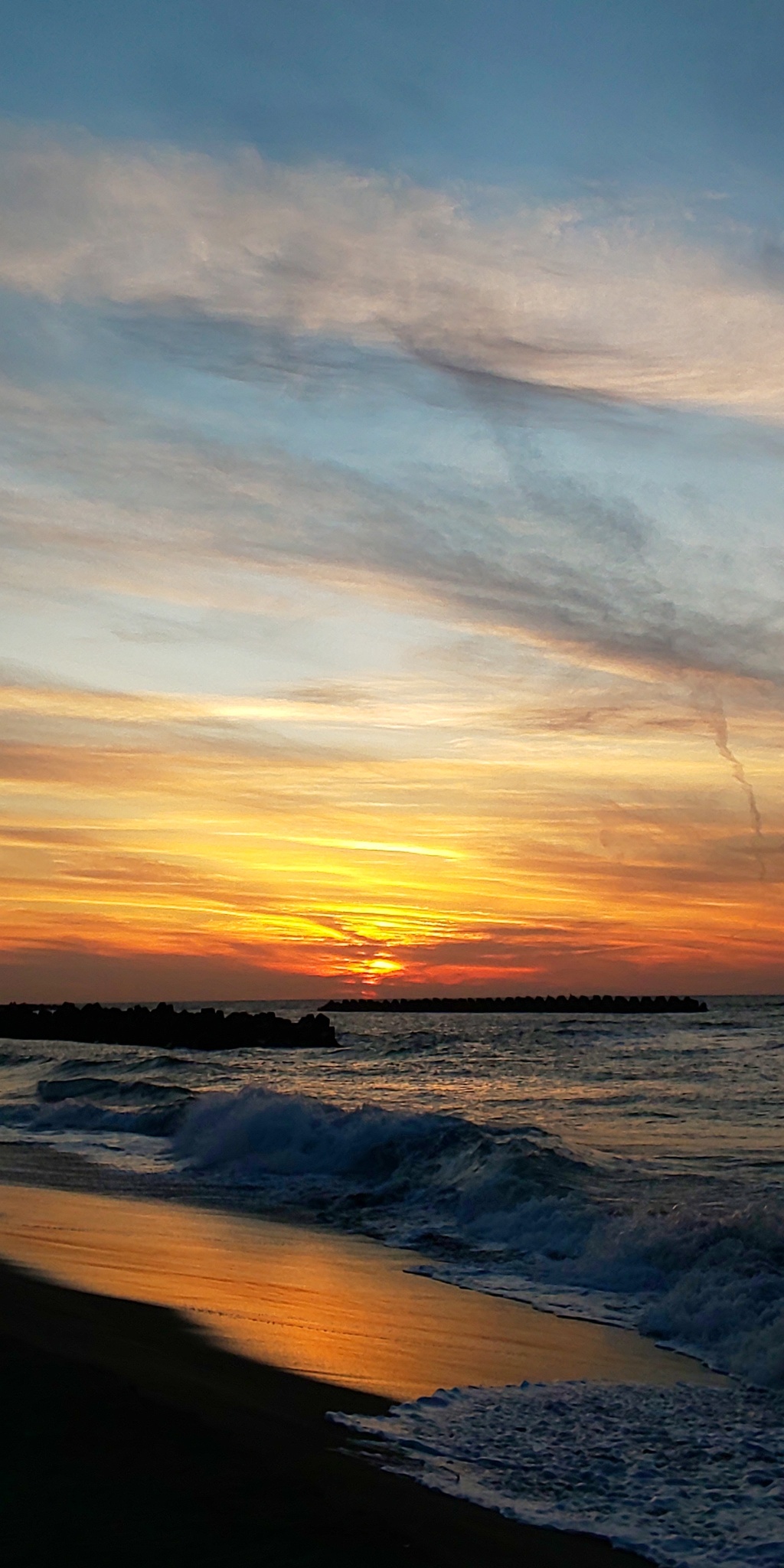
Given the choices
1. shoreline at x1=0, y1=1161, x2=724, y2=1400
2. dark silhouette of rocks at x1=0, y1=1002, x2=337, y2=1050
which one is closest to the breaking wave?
shoreline at x1=0, y1=1161, x2=724, y2=1400

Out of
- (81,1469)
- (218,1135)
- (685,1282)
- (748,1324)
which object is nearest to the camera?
(81,1469)

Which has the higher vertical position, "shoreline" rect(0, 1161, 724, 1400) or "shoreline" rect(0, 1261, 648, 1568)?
"shoreline" rect(0, 1261, 648, 1568)

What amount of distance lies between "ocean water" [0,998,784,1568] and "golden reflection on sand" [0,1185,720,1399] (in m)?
0.47

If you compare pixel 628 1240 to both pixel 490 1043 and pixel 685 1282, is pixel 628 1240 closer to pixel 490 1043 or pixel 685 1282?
pixel 685 1282

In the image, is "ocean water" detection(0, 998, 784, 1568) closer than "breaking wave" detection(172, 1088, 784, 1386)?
Yes

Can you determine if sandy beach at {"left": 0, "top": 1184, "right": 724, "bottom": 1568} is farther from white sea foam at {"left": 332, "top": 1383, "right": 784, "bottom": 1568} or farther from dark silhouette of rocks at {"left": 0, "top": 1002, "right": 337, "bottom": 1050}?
dark silhouette of rocks at {"left": 0, "top": 1002, "right": 337, "bottom": 1050}

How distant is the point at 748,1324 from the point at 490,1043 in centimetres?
4260

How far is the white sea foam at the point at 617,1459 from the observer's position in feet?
17.5

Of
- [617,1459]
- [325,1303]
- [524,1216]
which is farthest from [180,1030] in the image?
[617,1459]

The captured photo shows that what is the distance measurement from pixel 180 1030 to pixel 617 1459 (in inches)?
2036

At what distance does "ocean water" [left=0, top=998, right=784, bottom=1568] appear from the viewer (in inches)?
234

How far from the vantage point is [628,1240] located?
37.4ft

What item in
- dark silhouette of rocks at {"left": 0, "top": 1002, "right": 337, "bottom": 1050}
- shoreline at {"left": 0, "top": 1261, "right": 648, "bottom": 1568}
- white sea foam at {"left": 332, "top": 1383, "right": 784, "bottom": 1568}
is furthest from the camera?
dark silhouette of rocks at {"left": 0, "top": 1002, "right": 337, "bottom": 1050}

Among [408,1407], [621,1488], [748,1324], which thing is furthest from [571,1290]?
[621,1488]
